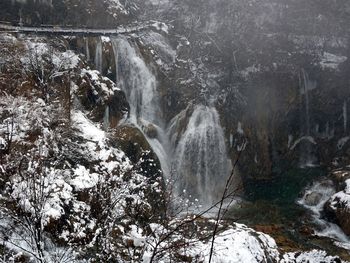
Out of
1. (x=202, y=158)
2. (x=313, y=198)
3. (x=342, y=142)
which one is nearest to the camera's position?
(x=313, y=198)

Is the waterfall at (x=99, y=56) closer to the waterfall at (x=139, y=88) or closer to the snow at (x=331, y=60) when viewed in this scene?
the waterfall at (x=139, y=88)

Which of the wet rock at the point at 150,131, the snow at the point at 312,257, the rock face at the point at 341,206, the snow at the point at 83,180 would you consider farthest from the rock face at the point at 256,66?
the snow at the point at 83,180

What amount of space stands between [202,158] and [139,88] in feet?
20.6

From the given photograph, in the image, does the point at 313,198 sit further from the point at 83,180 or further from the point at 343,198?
the point at 83,180

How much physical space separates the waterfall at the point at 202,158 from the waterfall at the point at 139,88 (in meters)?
1.39

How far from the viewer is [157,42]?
3428 centimetres

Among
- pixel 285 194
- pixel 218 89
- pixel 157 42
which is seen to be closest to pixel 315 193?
pixel 285 194

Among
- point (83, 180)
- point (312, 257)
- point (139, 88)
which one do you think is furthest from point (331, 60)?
point (83, 180)

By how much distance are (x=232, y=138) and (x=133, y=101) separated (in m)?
7.56

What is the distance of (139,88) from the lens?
30.4 metres

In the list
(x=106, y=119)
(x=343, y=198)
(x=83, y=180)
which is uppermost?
(x=83, y=180)

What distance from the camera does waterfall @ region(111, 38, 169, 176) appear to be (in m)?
29.3

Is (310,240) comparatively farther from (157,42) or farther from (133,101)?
(157,42)

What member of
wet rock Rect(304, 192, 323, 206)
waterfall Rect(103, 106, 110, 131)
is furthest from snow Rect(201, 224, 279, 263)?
wet rock Rect(304, 192, 323, 206)
